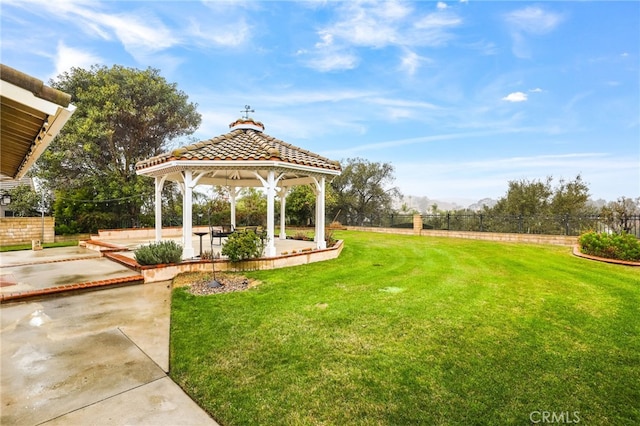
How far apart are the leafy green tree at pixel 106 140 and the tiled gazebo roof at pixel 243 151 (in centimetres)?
925

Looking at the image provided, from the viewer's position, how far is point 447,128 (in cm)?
2738

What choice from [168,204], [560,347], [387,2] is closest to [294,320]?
[560,347]

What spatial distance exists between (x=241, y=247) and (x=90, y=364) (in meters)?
4.90

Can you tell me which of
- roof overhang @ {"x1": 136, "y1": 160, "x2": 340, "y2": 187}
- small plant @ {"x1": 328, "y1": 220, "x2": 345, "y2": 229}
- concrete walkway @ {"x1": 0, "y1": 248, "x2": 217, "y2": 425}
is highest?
roof overhang @ {"x1": 136, "y1": 160, "x2": 340, "y2": 187}

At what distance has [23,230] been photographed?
16125mm

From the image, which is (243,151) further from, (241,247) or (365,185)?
(365,185)

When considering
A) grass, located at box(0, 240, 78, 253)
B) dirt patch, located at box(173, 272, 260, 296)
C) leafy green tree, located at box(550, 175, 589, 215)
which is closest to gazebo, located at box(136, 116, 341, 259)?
dirt patch, located at box(173, 272, 260, 296)

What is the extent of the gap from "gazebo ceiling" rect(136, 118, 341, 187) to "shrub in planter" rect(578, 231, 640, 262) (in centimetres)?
954

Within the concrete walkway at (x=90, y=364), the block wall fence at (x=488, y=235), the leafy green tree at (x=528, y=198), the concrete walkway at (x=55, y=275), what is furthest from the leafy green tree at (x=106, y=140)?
the leafy green tree at (x=528, y=198)

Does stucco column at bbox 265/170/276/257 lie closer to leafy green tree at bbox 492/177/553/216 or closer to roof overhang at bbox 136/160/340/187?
roof overhang at bbox 136/160/340/187

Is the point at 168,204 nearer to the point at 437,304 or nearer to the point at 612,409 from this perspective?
the point at 437,304

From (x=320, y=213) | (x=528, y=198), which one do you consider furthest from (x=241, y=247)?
(x=528, y=198)

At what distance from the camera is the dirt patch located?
6738 millimetres

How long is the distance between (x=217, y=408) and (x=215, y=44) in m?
16.5
